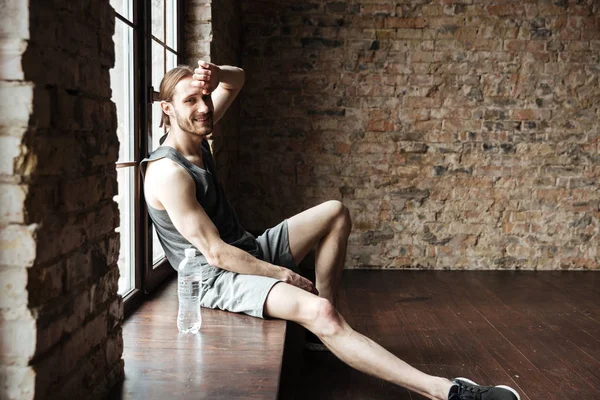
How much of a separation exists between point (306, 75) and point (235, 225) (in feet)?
8.60

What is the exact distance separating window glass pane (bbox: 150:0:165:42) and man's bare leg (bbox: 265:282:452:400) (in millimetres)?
1741

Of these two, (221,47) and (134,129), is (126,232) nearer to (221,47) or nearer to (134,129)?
(134,129)

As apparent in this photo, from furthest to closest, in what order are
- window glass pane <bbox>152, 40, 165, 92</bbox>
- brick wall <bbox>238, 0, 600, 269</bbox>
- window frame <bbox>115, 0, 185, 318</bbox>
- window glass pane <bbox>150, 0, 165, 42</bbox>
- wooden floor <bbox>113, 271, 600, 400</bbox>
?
brick wall <bbox>238, 0, 600, 269</bbox> < window glass pane <bbox>150, 0, 165, 42</bbox> < window glass pane <bbox>152, 40, 165, 92</bbox> < window frame <bbox>115, 0, 185, 318</bbox> < wooden floor <bbox>113, 271, 600, 400</bbox>

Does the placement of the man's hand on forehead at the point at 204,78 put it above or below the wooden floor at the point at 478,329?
above

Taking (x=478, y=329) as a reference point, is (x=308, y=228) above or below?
above

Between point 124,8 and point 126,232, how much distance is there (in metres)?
1.00

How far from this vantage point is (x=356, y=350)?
233 cm

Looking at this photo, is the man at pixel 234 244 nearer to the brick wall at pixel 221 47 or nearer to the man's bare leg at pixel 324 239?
the man's bare leg at pixel 324 239


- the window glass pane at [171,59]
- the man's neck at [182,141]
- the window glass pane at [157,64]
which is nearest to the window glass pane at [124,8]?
the window glass pane at [157,64]

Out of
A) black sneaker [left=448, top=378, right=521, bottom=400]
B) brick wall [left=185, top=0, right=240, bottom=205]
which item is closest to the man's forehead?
brick wall [left=185, top=0, right=240, bottom=205]

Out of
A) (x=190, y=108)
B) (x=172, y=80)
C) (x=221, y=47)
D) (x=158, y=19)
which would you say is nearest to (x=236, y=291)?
(x=190, y=108)

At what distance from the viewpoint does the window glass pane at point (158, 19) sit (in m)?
3.31

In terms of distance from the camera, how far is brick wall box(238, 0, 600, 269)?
512 centimetres

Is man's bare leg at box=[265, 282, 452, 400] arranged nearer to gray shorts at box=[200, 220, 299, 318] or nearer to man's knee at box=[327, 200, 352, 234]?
gray shorts at box=[200, 220, 299, 318]
